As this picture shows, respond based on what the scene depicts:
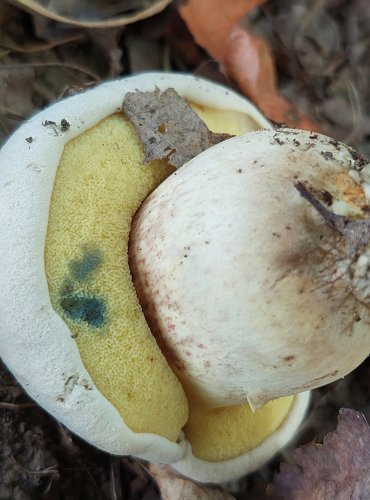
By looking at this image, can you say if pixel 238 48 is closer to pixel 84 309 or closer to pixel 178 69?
pixel 178 69

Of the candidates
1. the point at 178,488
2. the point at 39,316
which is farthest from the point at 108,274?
the point at 178,488

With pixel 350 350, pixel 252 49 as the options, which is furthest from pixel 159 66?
pixel 350 350

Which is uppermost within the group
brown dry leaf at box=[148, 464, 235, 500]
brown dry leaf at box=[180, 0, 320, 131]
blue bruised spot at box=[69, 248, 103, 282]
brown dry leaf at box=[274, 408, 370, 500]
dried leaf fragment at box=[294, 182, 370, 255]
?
blue bruised spot at box=[69, 248, 103, 282]

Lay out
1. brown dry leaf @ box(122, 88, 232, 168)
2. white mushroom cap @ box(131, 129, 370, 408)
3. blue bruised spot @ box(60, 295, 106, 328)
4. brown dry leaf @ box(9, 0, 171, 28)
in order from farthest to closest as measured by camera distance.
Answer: brown dry leaf @ box(9, 0, 171, 28), brown dry leaf @ box(122, 88, 232, 168), blue bruised spot @ box(60, 295, 106, 328), white mushroom cap @ box(131, 129, 370, 408)

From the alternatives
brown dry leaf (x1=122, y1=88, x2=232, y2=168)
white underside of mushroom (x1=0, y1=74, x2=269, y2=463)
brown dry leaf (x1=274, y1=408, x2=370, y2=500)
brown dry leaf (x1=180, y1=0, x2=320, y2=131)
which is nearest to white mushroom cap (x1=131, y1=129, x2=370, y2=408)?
brown dry leaf (x1=122, y1=88, x2=232, y2=168)

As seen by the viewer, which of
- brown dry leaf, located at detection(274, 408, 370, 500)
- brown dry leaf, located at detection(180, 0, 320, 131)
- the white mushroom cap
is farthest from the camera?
brown dry leaf, located at detection(180, 0, 320, 131)

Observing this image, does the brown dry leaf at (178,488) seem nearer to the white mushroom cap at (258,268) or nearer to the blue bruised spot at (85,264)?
the white mushroom cap at (258,268)

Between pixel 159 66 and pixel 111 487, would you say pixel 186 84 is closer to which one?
pixel 159 66

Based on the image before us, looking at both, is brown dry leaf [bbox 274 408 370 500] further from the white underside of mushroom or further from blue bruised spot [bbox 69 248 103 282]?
blue bruised spot [bbox 69 248 103 282]

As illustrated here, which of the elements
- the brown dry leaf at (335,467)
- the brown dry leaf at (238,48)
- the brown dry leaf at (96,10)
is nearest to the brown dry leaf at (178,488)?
the brown dry leaf at (335,467)
